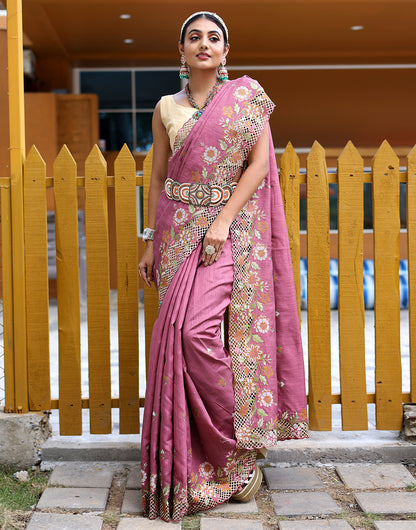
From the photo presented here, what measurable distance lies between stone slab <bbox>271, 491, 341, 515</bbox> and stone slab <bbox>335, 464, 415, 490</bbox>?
0.19 meters

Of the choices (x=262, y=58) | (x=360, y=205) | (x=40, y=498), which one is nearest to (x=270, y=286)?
(x=360, y=205)

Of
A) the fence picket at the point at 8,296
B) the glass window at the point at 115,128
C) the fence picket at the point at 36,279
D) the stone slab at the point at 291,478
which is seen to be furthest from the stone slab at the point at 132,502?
the glass window at the point at 115,128

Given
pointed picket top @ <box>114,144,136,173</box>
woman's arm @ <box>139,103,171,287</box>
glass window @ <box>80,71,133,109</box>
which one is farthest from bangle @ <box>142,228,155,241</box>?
glass window @ <box>80,71,133,109</box>

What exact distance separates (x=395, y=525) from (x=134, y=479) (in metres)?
1.15

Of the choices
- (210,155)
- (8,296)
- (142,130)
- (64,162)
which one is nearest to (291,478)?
(210,155)

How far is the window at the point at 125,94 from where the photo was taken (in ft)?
34.3

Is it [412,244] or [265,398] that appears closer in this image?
[265,398]

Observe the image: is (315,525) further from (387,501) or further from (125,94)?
(125,94)

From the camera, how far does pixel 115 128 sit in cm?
1052

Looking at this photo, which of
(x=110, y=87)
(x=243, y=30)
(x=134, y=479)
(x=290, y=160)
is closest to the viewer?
(x=134, y=479)

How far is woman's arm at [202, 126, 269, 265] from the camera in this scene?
2.63 m

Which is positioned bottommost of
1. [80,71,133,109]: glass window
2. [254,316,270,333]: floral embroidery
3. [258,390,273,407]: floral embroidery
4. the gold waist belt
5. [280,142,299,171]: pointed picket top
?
[258,390,273,407]: floral embroidery

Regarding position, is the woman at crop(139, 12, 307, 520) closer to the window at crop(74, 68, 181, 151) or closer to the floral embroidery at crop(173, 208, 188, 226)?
the floral embroidery at crop(173, 208, 188, 226)

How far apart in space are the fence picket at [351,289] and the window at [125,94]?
7.69 meters
